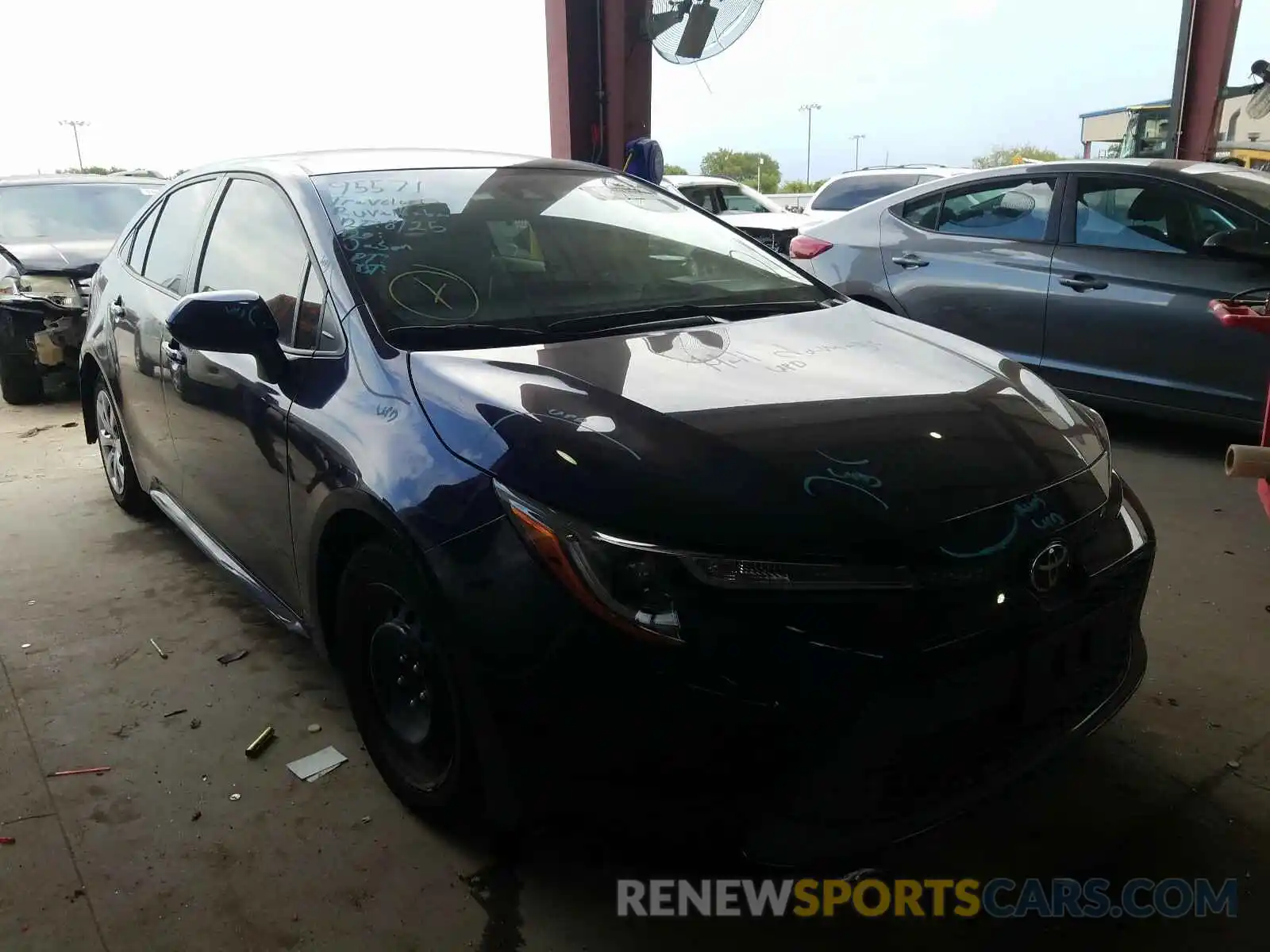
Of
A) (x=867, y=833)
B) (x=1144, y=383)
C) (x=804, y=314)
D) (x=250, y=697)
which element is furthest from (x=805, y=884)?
(x=1144, y=383)

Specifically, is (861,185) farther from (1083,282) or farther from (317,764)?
(317,764)

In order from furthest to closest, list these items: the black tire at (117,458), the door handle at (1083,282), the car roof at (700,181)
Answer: the car roof at (700,181)
the door handle at (1083,282)
the black tire at (117,458)

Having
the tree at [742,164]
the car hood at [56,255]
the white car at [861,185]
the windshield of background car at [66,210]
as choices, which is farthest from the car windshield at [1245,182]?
the tree at [742,164]

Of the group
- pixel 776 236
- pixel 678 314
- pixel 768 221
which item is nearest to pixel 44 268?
pixel 678 314

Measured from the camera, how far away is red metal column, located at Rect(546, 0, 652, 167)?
7.38 m

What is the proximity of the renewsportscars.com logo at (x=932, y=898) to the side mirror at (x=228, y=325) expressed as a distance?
1373 mm

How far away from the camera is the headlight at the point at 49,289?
232 inches

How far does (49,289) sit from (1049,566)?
6.16 meters

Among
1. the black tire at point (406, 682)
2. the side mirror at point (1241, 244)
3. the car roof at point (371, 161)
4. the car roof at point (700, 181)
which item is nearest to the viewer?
the black tire at point (406, 682)

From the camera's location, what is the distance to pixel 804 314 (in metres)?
2.48

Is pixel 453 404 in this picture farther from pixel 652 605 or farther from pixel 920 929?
pixel 920 929

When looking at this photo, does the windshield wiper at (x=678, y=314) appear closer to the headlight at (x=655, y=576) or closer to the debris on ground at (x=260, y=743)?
the headlight at (x=655, y=576)

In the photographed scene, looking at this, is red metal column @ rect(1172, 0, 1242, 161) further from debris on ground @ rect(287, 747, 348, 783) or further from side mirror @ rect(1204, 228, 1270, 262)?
debris on ground @ rect(287, 747, 348, 783)

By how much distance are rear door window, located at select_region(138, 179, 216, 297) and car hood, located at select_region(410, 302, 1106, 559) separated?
142cm
